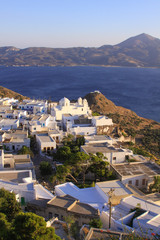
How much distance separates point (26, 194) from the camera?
15.9m

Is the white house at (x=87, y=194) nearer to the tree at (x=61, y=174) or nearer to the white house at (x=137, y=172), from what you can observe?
the tree at (x=61, y=174)

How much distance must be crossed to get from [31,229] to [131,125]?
4309 cm

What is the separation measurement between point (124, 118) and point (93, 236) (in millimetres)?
44804

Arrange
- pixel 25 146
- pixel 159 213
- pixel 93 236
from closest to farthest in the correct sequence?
1. pixel 93 236
2. pixel 159 213
3. pixel 25 146

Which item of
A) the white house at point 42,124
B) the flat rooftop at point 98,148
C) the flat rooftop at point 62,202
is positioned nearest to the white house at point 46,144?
the flat rooftop at point 98,148

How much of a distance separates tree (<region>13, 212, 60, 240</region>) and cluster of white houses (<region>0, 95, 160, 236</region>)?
314 centimetres

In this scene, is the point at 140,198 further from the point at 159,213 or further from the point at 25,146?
the point at 25,146

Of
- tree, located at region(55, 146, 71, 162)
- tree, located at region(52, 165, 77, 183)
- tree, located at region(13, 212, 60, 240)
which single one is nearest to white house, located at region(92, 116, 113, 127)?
tree, located at region(55, 146, 71, 162)

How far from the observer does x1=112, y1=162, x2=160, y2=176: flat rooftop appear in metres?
20.7

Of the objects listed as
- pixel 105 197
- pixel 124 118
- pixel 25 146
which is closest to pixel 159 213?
pixel 105 197

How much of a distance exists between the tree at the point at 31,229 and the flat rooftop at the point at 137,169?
1129 cm

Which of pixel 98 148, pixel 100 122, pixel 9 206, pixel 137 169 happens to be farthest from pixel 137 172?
pixel 100 122

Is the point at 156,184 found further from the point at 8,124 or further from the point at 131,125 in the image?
the point at 131,125

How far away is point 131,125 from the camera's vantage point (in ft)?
167
